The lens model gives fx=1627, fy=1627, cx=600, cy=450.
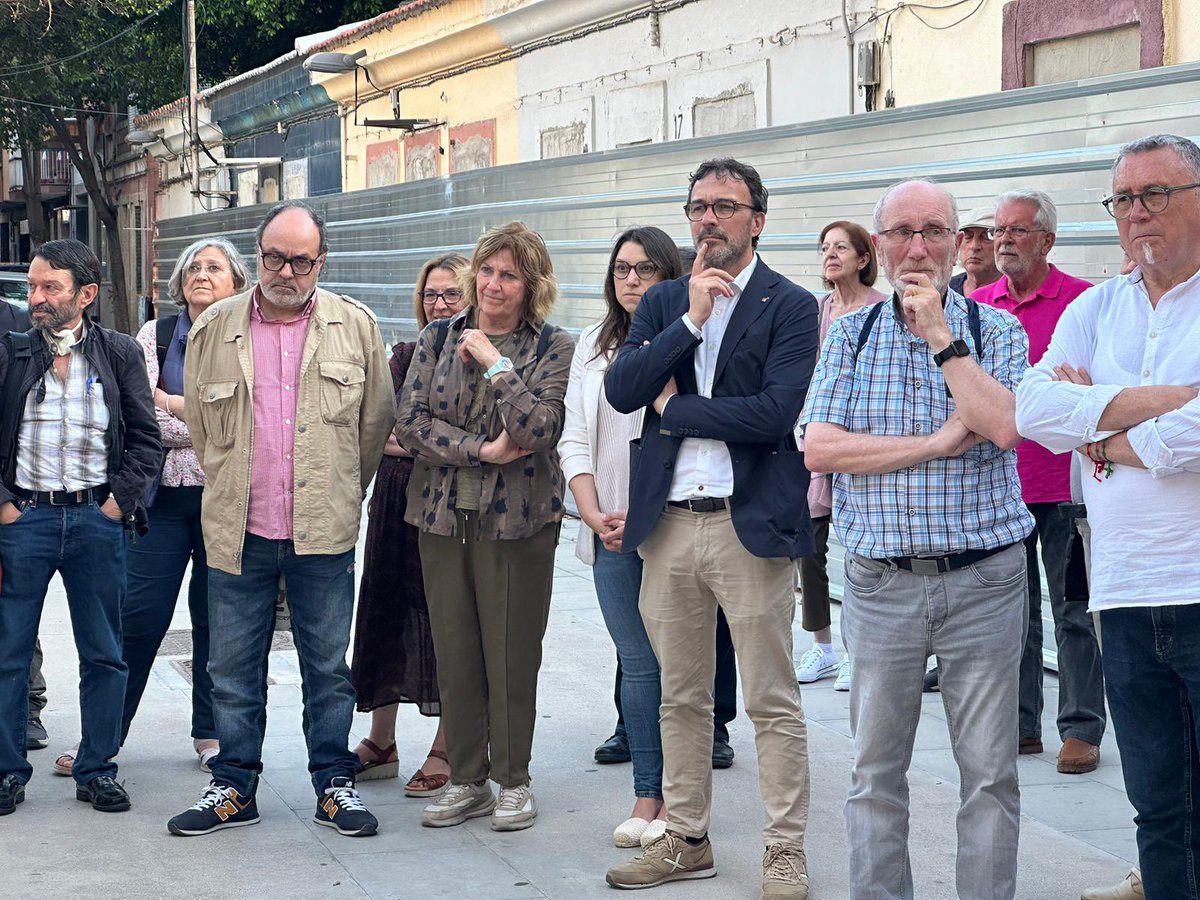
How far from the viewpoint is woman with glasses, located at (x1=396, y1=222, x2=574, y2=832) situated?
5.26 meters

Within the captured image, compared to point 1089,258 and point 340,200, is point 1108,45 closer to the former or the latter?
point 1089,258

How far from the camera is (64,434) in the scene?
5.46 metres

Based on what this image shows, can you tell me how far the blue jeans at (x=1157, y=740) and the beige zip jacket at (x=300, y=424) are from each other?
251cm

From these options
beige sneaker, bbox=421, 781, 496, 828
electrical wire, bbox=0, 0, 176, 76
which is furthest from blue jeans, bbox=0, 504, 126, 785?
electrical wire, bbox=0, 0, 176, 76

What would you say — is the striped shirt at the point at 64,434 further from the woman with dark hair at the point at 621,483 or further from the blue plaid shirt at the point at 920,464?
the blue plaid shirt at the point at 920,464

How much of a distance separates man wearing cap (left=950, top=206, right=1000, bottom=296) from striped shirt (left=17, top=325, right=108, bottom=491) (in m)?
3.36

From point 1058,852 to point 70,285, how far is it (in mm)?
3725

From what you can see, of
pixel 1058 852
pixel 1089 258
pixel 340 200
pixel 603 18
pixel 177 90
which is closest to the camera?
pixel 1058 852

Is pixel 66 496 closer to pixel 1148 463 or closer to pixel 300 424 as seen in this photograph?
pixel 300 424

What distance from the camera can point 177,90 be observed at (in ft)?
112

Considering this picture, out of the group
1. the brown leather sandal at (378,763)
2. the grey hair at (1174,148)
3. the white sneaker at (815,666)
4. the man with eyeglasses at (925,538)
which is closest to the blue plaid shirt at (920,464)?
the man with eyeglasses at (925,538)

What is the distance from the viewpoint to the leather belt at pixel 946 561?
13.3ft

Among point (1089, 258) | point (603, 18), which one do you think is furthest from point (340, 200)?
point (1089, 258)

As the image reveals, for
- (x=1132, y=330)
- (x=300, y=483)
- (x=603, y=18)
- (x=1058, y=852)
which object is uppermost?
(x=603, y=18)
